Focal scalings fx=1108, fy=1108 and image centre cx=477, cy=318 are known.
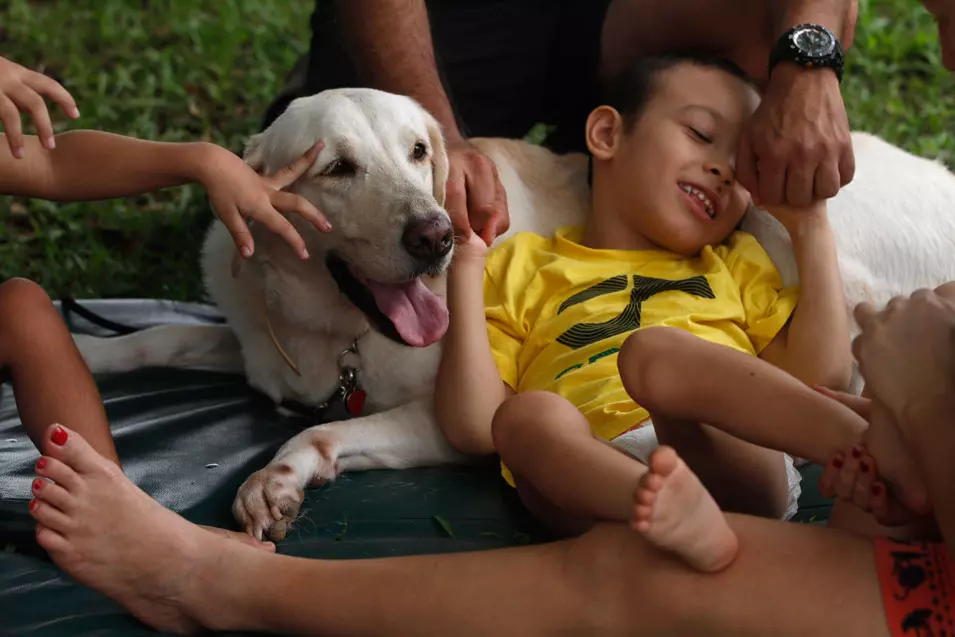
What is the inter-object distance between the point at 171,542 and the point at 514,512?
2.31 ft

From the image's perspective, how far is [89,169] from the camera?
79.5 inches

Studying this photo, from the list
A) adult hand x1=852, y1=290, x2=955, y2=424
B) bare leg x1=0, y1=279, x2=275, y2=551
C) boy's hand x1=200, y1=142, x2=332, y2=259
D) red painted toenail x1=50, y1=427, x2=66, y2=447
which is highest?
boy's hand x1=200, y1=142, x2=332, y2=259

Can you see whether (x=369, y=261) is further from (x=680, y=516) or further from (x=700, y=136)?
(x=680, y=516)

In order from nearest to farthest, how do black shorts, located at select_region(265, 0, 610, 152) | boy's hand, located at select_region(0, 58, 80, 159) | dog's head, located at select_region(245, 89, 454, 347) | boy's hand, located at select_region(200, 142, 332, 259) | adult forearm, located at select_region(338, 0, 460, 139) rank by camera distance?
boy's hand, located at select_region(0, 58, 80, 159) → boy's hand, located at select_region(200, 142, 332, 259) → dog's head, located at select_region(245, 89, 454, 347) → adult forearm, located at select_region(338, 0, 460, 139) → black shorts, located at select_region(265, 0, 610, 152)

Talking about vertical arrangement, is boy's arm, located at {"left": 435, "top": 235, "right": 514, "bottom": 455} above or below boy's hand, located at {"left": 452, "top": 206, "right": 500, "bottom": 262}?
below

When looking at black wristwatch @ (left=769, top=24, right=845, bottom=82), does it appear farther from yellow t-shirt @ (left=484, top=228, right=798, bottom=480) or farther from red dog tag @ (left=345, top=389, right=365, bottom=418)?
red dog tag @ (left=345, top=389, right=365, bottom=418)

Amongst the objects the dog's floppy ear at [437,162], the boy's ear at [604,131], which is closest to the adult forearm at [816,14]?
the boy's ear at [604,131]

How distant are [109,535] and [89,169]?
73cm

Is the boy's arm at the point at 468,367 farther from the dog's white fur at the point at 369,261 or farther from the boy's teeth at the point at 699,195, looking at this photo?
the boy's teeth at the point at 699,195

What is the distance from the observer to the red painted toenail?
64.5 inches

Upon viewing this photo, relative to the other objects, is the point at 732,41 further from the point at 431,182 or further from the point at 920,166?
the point at 431,182

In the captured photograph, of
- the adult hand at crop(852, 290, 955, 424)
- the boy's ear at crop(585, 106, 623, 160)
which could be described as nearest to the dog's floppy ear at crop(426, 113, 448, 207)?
the boy's ear at crop(585, 106, 623, 160)

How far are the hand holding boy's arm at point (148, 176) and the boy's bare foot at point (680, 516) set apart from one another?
32.1 inches

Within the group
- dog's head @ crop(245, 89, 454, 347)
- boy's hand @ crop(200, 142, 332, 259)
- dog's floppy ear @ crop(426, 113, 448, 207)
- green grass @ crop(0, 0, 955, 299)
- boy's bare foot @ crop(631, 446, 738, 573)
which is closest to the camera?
boy's bare foot @ crop(631, 446, 738, 573)
